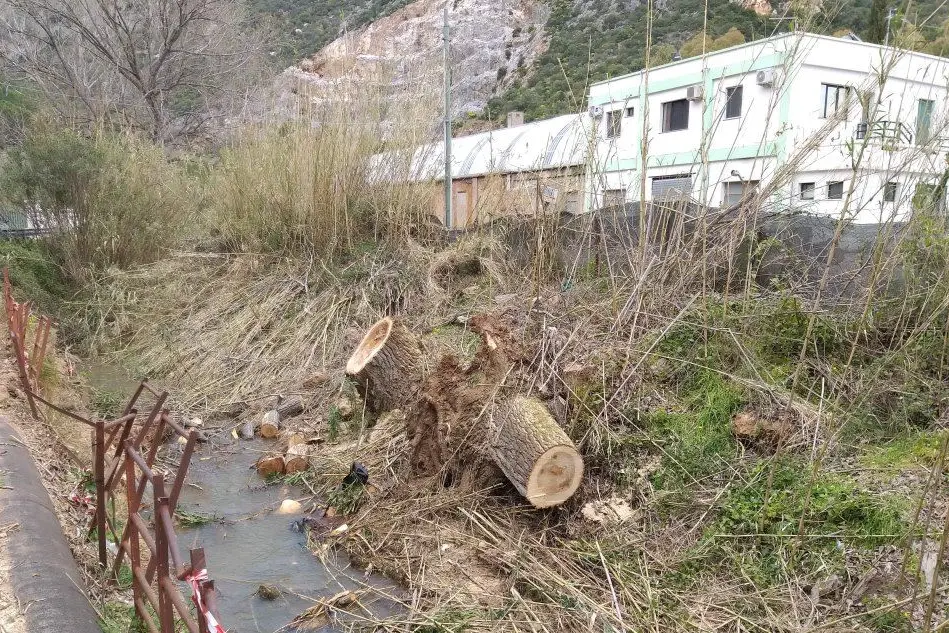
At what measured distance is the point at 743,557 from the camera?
3098 mm

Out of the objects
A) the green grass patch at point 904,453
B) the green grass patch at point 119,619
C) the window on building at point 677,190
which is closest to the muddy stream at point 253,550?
the green grass patch at point 119,619

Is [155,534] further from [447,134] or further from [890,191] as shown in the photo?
[447,134]

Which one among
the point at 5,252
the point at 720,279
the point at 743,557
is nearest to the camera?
the point at 743,557

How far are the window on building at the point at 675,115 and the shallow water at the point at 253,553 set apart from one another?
16.3m

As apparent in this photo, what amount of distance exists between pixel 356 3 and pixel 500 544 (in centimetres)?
4958

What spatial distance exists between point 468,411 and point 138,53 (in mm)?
19121

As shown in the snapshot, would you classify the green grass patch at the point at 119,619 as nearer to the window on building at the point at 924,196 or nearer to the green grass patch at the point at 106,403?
the green grass patch at the point at 106,403

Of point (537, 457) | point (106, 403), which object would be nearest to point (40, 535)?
point (537, 457)

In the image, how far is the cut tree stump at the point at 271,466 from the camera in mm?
4914

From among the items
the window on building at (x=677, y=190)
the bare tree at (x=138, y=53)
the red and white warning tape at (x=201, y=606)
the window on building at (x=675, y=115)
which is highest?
the bare tree at (x=138, y=53)

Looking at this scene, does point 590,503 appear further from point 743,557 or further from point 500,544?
point 743,557

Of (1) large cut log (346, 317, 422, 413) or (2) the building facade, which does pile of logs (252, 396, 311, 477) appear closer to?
(1) large cut log (346, 317, 422, 413)

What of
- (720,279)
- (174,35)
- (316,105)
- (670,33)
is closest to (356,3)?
(670,33)

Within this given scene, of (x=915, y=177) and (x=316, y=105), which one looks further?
(x=316, y=105)
